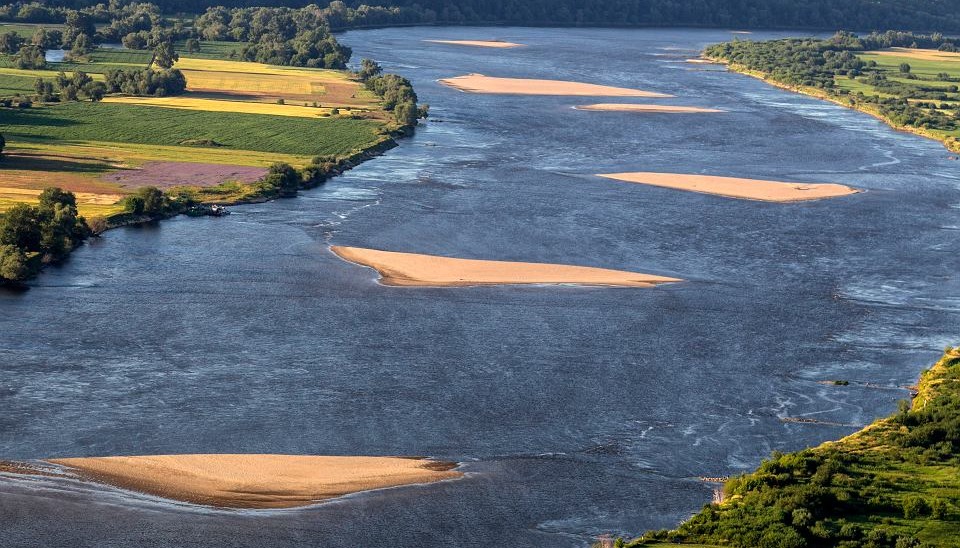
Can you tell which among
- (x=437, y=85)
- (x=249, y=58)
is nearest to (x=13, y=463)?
(x=437, y=85)

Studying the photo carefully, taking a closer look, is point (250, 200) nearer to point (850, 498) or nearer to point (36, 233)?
point (36, 233)

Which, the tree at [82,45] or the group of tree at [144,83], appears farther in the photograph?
the tree at [82,45]

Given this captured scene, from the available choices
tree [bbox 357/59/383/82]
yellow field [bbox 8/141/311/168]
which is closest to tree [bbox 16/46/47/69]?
tree [bbox 357/59/383/82]

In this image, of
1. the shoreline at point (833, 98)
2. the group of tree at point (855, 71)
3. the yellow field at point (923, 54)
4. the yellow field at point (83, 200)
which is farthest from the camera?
the yellow field at point (923, 54)

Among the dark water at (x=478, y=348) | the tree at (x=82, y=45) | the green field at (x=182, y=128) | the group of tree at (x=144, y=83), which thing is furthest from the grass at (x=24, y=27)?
the dark water at (x=478, y=348)

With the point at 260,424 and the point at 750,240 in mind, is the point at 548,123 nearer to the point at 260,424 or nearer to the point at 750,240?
the point at 750,240

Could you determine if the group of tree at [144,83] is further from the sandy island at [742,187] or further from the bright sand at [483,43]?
the bright sand at [483,43]

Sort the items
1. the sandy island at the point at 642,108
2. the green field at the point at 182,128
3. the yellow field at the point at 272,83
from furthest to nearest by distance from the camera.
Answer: the sandy island at the point at 642,108 < the yellow field at the point at 272,83 < the green field at the point at 182,128
